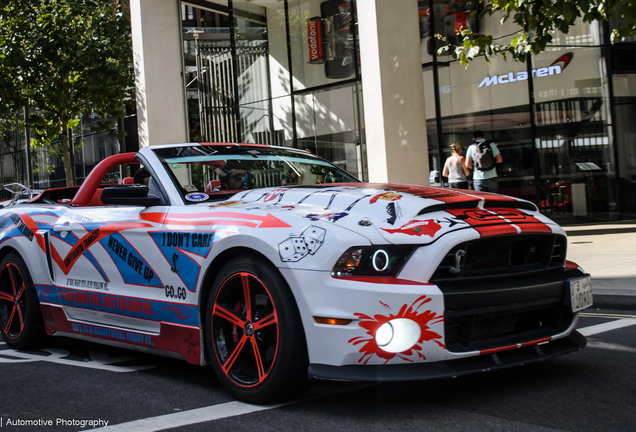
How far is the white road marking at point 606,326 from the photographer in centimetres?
536

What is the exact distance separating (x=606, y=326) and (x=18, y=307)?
4829mm

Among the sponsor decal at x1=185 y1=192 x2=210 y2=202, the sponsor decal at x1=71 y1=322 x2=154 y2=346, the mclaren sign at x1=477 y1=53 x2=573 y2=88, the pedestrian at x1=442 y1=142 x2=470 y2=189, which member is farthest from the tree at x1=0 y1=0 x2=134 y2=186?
the sponsor decal at x1=185 y1=192 x2=210 y2=202

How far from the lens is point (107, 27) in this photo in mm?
17750

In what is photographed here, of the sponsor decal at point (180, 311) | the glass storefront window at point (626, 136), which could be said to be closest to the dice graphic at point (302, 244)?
the sponsor decal at point (180, 311)

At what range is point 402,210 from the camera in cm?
352

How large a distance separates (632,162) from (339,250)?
13389 mm

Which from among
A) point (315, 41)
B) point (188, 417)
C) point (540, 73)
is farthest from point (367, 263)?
point (315, 41)

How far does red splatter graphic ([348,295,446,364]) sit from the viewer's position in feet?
10.5

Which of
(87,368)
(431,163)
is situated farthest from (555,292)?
(431,163)

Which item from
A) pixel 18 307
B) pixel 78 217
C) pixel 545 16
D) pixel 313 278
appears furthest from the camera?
pixel 545 16

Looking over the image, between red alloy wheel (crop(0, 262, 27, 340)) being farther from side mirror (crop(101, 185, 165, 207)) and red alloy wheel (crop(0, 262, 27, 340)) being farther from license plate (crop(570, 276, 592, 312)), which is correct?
license plate (crop(570, 276, 592, 312))

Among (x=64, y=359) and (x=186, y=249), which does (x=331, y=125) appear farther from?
(x=186, y=249)

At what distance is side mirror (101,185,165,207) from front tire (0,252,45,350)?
1677 mm

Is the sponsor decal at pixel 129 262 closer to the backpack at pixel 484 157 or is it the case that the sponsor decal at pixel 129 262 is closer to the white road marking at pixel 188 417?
the white road marking at pixel 188 417
